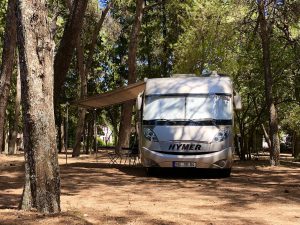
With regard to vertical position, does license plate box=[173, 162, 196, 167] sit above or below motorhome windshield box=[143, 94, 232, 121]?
below

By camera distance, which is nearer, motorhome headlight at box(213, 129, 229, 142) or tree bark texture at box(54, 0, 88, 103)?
tree bark texture at box(54, 0, 88, 103)

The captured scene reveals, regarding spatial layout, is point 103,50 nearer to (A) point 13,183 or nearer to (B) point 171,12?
(B) point 171,12

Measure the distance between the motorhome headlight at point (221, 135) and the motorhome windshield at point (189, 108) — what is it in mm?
360

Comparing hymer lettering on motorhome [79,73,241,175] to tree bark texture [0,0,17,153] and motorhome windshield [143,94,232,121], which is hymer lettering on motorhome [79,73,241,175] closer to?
motorhome windshield [143,94,232,121]

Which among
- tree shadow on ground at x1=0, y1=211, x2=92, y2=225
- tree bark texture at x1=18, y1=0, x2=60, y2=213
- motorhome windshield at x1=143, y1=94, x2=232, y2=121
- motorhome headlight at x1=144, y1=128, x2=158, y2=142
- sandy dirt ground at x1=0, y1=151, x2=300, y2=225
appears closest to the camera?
tree shadow on ground at x1=0, y1=211, x2=92, y2=225

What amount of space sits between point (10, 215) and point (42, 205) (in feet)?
1.22

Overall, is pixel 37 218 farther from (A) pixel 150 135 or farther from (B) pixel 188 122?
(B) pixel 188 122

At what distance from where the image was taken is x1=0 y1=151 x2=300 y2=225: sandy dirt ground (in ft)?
19.6

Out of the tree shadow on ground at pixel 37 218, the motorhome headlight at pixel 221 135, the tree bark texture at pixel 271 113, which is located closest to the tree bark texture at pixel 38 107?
the tree shadow on ground at pixel 37 218

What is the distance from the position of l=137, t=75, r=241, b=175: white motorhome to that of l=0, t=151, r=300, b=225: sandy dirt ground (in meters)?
0.56

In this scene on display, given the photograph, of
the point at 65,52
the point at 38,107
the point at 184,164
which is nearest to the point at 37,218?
the point at 38,107

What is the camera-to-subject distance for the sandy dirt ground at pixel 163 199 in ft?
19.6

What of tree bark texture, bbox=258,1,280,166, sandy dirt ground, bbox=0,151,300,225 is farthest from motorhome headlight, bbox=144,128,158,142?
tree bark texture, bbox=258,1,280,166

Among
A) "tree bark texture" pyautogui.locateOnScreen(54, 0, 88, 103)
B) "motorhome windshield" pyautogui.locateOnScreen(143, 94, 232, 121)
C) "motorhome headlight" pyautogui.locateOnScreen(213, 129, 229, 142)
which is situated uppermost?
"tree bark texture" pyautogui.locateOnScreen(54, 0, 88, 103)
